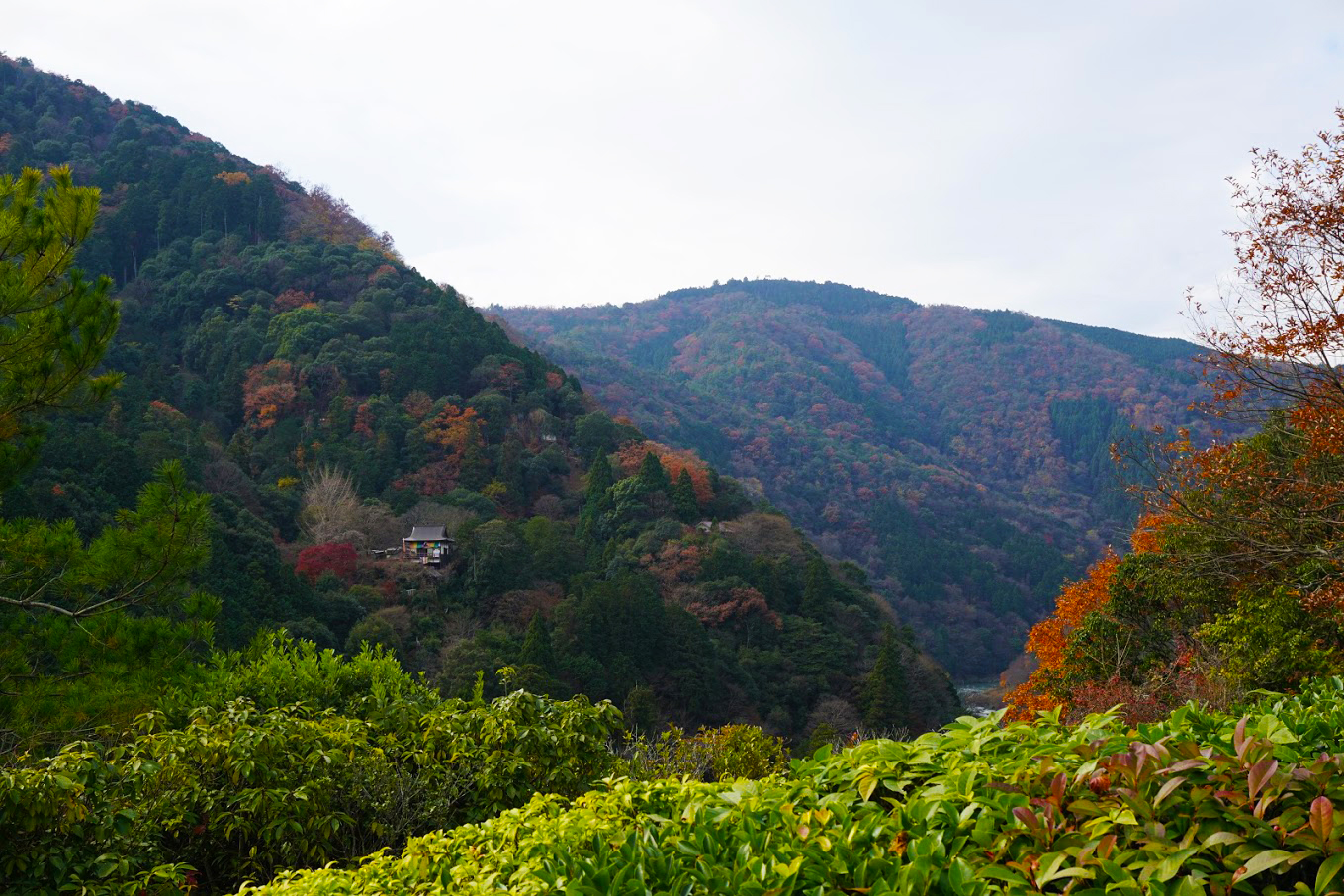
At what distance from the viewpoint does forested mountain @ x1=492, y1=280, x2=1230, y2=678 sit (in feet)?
149

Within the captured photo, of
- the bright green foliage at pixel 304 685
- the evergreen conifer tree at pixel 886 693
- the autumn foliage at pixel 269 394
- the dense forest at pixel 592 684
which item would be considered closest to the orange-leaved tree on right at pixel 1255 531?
the dense forest at pixel 592 684

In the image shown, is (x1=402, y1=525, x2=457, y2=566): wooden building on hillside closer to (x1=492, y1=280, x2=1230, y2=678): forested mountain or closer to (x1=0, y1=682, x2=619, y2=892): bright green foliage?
(x1=492, y1=280, x2=1230, y2=678): forested mountain

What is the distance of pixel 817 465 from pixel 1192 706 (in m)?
52.3

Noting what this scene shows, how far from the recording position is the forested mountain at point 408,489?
72.6ft

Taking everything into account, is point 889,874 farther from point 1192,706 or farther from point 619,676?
point 619,676

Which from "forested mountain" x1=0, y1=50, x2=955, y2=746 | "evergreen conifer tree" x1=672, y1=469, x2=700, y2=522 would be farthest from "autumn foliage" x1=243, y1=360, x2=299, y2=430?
"evergreen conifer tree" x1=672, y1=469, x2=700, y2=522

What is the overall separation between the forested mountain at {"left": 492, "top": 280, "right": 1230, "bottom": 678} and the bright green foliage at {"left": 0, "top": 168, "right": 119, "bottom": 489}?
92.7 ft

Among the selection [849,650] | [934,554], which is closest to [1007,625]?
[934,554]

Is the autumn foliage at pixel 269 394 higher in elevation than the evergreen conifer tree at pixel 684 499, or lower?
higher

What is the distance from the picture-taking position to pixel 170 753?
466 centimetres

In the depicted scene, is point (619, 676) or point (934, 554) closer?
point (619, 676)

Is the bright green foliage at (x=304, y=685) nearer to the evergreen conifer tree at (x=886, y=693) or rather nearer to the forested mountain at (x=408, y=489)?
the forested mountain at (x=408, y=489)

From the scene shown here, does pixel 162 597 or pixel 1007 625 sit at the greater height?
pixel 162 597

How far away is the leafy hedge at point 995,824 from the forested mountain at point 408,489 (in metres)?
9.63
